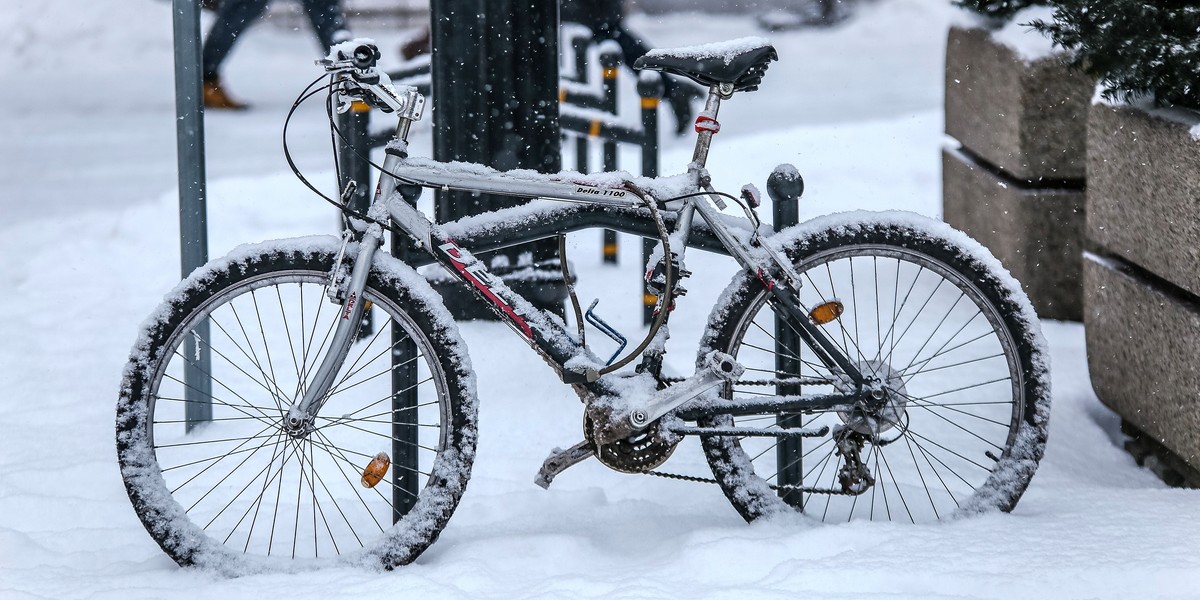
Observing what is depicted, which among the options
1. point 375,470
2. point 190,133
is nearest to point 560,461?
point 375,470

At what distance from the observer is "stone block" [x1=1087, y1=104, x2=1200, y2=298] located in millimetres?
3354

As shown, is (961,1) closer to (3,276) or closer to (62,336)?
(62,336)

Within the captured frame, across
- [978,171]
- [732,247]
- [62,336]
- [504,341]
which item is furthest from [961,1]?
[62,336]

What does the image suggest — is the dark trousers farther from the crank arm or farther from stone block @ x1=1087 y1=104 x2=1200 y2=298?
the crank arm

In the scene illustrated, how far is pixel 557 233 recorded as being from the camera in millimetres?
3209

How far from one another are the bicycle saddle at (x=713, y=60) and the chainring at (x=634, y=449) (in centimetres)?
87

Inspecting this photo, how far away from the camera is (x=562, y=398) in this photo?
423 cm

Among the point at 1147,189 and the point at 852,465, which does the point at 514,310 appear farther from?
the point at 1147,189

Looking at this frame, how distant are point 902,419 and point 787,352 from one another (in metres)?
0.38

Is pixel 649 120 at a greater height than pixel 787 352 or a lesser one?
greater

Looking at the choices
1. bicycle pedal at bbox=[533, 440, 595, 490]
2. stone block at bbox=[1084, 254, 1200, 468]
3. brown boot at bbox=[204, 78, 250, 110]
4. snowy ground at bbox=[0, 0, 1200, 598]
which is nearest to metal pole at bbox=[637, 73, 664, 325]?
snowy ground at bbox=[0, 0, 1200, 598]

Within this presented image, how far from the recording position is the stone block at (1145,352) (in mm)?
3420

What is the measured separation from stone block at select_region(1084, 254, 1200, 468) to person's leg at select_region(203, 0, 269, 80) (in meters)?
8.34

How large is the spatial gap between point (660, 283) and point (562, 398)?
120cm
